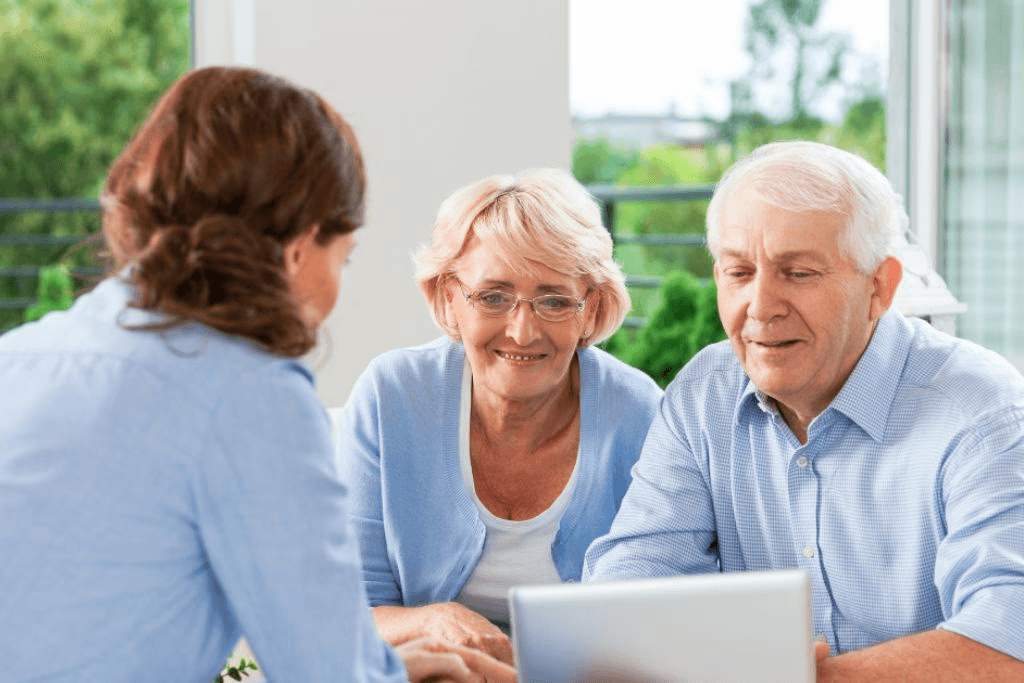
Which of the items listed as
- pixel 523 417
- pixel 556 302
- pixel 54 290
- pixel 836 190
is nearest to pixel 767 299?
pixel 836 190

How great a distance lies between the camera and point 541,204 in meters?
2.19

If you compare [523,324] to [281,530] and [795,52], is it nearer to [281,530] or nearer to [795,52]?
[281,530]

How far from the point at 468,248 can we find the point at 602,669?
3.34ft

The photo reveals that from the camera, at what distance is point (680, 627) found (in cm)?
137

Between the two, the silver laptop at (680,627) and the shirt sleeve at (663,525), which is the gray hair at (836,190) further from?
the silver laptop at (680,627)

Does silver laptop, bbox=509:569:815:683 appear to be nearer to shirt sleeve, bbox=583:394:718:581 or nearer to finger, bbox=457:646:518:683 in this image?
finger, bbox=457:646:518:683

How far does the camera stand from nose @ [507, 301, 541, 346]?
2170 millimetres

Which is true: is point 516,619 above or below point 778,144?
below

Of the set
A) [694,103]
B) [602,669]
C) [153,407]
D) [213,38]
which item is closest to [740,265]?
[602,669]

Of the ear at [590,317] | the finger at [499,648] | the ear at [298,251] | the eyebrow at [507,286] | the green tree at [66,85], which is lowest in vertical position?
the finger at [499,648]

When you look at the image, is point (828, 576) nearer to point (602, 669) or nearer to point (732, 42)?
point (602, 669)

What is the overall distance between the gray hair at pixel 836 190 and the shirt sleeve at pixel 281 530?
0.90 m

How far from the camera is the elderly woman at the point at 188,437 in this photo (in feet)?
3.91

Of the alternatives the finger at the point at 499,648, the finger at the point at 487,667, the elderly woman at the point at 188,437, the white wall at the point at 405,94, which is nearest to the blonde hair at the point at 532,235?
the finger at the point at 499,648
